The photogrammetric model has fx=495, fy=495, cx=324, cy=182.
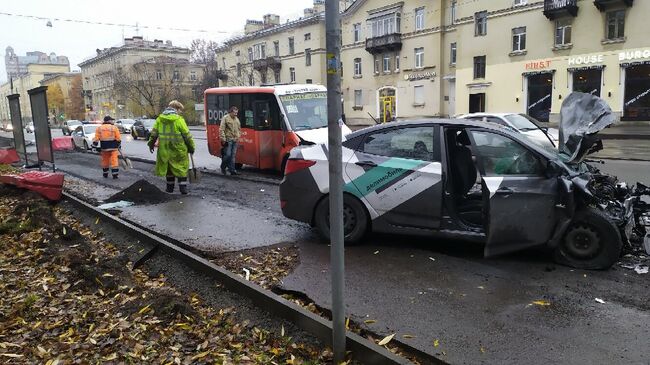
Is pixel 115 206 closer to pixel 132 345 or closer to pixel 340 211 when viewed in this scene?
pixel 132 345

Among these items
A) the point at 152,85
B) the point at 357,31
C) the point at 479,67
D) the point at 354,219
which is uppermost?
the point at 357,31

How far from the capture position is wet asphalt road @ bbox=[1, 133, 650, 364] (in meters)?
3.54

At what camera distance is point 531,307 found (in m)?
4.18

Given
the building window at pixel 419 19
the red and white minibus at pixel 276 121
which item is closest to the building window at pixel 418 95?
the building window at pixel 419 19

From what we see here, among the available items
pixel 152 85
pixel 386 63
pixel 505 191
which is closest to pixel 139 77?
pixel 152 85

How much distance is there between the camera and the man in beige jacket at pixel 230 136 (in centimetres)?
1264

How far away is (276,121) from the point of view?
1252cm

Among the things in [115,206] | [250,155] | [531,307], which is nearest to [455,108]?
[250,155]

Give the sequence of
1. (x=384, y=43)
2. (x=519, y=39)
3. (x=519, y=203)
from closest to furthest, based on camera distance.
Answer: (x=519, y=203), (x=519, y=39), (x=384, y=43)

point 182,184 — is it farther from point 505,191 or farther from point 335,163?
point 335,163

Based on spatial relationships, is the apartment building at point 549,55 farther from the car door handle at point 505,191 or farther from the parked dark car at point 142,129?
the car door handle at point 505,191

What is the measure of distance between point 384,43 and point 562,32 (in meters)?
16.9

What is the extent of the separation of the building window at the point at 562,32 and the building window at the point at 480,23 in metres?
5.40

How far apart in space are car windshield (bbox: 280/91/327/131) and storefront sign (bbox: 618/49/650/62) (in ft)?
81.9
